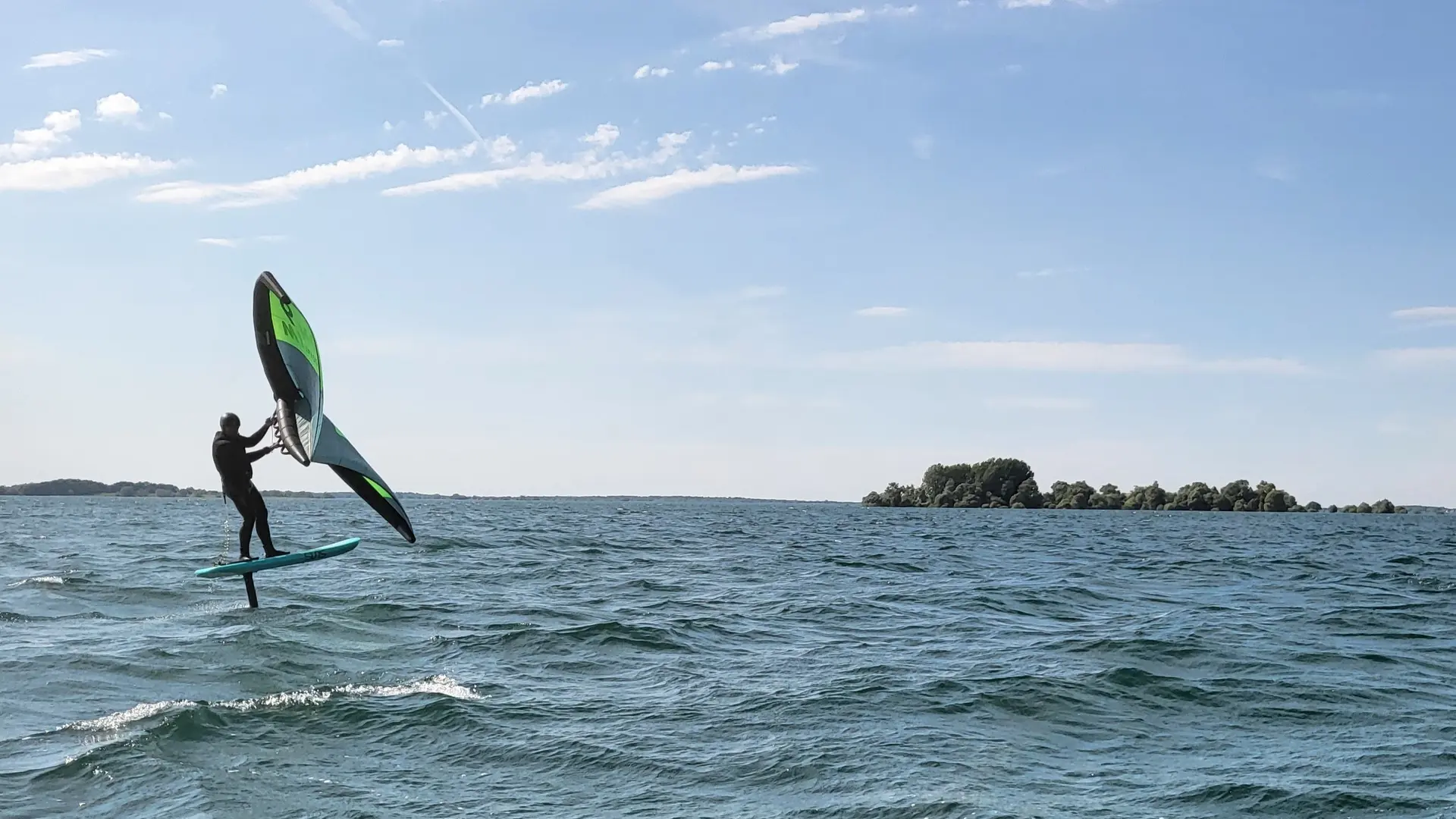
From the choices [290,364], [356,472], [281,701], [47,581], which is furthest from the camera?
[47,581]

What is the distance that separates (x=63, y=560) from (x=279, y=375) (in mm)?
32914

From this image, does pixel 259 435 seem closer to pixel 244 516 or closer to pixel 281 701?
pixel 244 516

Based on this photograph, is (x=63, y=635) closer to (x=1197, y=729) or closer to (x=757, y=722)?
(x=757, y=722)

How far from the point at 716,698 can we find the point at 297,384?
25.6ft

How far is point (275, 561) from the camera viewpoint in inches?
576

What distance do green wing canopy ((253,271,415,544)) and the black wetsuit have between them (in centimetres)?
65

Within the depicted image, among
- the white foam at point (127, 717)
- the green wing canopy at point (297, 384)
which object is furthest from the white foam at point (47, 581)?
the green wing canopy at point (297, 384)

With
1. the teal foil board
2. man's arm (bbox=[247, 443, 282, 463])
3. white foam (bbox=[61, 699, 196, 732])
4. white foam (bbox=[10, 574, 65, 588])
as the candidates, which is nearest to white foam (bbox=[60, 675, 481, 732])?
white foam (bbox=[61, 699, 196, 732])

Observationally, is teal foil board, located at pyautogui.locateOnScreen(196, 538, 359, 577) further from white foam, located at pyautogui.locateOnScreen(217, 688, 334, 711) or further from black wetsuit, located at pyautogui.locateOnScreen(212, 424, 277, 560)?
white foam, located at pyautogui.locateOnScreen(217, 688, 334, 711)

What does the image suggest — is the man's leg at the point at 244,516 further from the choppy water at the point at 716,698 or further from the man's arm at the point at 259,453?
the choppy water at the point at 716,698

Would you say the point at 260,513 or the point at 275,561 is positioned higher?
the point at 260,513

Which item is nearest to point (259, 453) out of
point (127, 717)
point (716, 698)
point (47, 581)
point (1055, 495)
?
point (127, 717)

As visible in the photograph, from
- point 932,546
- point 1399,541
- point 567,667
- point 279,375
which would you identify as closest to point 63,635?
point 567,667

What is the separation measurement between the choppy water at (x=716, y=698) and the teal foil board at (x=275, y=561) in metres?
2.20
